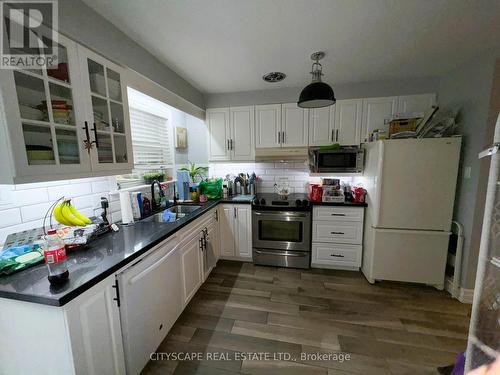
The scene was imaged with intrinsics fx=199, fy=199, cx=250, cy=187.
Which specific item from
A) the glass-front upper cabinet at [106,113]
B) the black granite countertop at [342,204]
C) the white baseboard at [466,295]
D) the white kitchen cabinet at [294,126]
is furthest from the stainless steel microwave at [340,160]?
the glass-front upper cabinet at [106,113]

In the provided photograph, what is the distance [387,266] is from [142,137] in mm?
3274

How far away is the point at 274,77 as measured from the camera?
2.42 m

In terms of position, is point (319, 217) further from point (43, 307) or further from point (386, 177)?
point (43, 307)

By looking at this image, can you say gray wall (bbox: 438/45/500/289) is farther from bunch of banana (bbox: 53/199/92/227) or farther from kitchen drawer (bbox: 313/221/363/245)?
bunch of banana (bbox: 53/199/92/227)

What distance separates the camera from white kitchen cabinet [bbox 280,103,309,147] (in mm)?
2799

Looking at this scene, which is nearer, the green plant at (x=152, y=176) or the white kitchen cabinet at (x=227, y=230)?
the green plant at (x=152, y=176)

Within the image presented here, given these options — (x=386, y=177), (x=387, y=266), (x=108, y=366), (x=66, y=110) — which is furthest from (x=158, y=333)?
(x=386, y=177)

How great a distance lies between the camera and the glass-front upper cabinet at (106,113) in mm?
1323

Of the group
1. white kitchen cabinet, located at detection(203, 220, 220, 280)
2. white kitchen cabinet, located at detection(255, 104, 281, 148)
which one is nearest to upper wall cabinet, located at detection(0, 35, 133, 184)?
white kitchen cabinet, located at detection(203, 220, 220, 280)

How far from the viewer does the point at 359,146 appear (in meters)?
2.73

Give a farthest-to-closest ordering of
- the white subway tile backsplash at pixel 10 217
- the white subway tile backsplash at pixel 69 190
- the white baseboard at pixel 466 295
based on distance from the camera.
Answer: the white baseboard at pixel 466 295 < the white subway tile backsplash at pixel 69 190 < the white subway tile backsplash at pixel 10 217

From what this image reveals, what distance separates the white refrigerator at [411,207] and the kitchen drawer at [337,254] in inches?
9.6

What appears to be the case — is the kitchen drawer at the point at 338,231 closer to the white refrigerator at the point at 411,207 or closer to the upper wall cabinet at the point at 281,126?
the white refrigerator at the point at 411,207

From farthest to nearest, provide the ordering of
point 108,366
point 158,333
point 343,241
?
point 343,241 → point 158,333 → point 108,366
